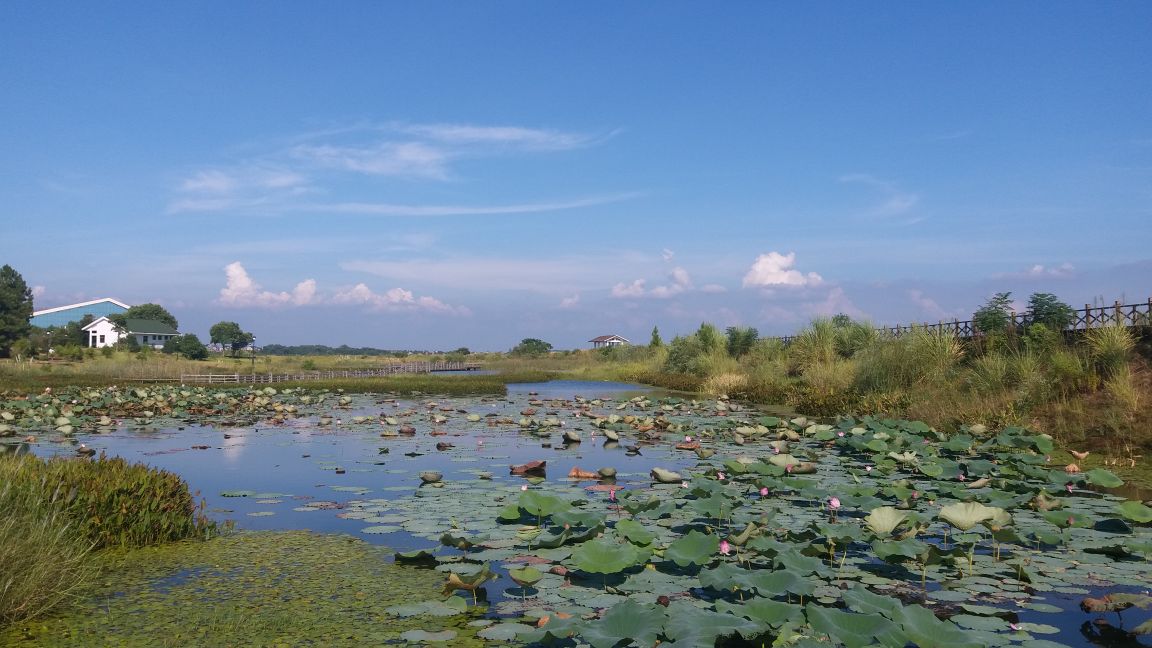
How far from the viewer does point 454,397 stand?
27.2m

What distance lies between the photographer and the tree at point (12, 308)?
54.6 m

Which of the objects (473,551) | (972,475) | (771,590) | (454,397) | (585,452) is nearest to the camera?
(771,590)

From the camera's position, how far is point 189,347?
211 ft

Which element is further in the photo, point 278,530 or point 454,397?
point 454,397

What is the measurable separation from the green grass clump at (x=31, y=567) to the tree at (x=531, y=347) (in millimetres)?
75786

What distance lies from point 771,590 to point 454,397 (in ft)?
77.4

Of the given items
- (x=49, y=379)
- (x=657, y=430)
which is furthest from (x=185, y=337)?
(x=657, y=430)

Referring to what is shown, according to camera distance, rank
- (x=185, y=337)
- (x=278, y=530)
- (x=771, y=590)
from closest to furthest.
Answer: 1. (x=771, y=590)
2. (x=278, y=530)
3. (x=185, y=337)

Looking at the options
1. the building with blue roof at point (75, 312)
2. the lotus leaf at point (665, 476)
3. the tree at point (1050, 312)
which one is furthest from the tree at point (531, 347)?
the lotus leaf at point (665, 476)

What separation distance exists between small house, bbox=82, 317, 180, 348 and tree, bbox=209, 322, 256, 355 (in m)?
4.77

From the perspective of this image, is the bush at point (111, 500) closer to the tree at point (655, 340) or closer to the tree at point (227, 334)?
the tree at point (655, 340)

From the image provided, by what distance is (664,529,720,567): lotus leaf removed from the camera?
16.9 ft

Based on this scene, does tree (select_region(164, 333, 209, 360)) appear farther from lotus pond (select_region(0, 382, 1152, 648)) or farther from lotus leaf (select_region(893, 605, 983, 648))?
lotus leaf (select_region(893, 605, 983, 648))

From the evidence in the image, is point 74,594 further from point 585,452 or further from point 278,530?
point 585,452
